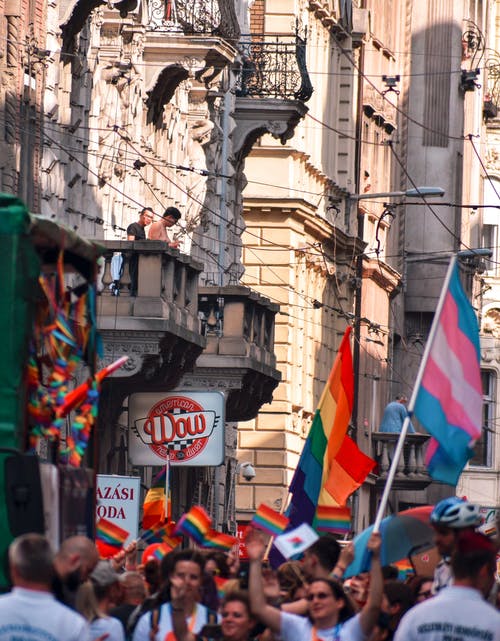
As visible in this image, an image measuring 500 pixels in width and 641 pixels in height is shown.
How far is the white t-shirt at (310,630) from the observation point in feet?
38.1

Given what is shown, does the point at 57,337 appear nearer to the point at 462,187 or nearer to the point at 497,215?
the point at 462,187

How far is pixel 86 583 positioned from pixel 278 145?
117 feet

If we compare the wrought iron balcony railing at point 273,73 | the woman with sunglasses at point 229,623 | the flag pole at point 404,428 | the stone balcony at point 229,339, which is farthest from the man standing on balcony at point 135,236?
the woman with sunglasses at point 229,623

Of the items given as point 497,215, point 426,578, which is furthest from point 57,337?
point 497,215

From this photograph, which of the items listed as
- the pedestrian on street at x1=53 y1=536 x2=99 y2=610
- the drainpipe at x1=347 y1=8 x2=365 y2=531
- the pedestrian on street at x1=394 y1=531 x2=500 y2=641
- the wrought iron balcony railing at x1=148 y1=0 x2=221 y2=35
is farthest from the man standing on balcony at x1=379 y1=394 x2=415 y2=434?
the pedestrian on street at x1=394 y1=531 x2=500 y2=641

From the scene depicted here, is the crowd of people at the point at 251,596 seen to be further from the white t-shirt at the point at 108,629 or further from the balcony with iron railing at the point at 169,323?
the balcony with iron railing at the point at 169,323

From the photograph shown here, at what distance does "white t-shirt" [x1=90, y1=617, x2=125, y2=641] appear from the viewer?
1116 centimetres

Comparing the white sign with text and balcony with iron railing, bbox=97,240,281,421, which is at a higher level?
balcony with iron railing, bbox=97,240,281,421

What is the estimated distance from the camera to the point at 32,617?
32.2 ft

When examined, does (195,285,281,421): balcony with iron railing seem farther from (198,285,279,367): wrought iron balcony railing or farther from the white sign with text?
the white sign with text

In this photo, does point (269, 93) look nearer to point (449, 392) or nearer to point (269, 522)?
point (269, 522)

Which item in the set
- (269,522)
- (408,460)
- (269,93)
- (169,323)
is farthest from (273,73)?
(269,522)

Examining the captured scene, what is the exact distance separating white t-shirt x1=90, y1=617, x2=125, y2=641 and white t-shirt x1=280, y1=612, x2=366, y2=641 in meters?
1.00

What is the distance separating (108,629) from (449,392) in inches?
105
